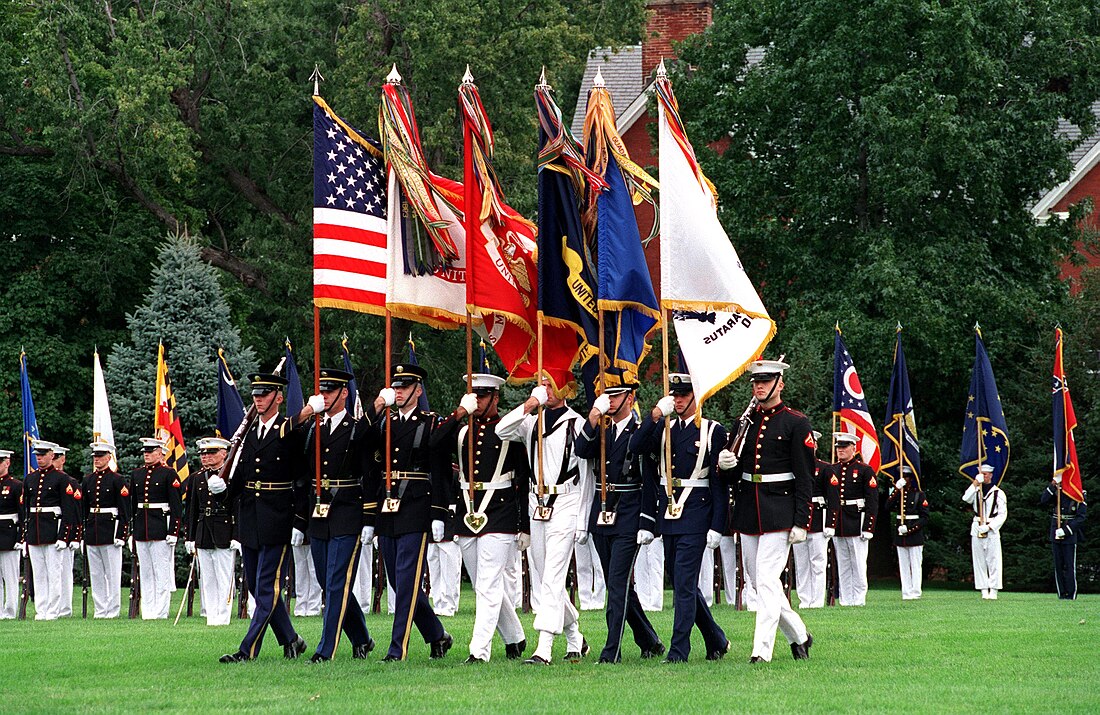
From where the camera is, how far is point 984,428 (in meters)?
25.7

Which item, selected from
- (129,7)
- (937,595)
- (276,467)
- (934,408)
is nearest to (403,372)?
(276,467)

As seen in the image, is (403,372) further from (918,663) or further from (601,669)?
(918,663)

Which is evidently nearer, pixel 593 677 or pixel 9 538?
pixel 593 677

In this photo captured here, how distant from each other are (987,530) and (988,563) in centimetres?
51

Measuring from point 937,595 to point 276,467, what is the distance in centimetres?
1603

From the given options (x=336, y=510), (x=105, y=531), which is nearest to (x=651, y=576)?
(x=105, y=531)

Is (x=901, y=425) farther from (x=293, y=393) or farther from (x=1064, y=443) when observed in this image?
(x=293, y=393)

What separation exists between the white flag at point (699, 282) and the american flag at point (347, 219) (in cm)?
247

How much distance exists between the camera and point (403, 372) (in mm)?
13031

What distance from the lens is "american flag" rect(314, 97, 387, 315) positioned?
13547 mm

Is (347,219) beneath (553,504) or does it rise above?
above

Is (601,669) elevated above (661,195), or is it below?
below

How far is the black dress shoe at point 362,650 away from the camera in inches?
510

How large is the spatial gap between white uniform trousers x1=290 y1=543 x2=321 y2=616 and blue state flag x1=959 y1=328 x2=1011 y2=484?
11.0 meters
